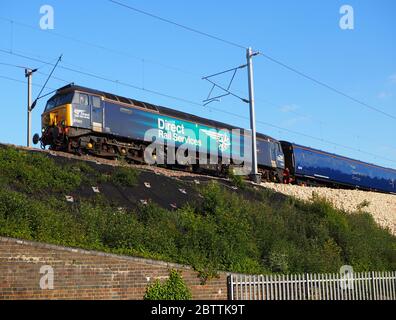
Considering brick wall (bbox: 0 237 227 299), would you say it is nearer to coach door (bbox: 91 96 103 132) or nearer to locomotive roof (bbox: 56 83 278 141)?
coach door (bbox: 91 96 103 132)

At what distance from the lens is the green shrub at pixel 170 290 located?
38.9ft

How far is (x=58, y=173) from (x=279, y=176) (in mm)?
22061

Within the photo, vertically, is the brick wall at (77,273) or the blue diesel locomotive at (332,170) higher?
the blue diesel locomotive at (332,170)

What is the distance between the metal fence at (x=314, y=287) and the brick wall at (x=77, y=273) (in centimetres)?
86

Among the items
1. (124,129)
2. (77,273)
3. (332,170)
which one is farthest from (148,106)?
(332,170)

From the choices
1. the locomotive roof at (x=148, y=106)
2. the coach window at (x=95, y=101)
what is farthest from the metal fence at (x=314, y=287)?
the locomotive roof at (x=148, y=106)

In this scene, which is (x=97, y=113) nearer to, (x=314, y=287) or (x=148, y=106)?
(x=148, y=106)

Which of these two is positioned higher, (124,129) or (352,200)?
(124,129)

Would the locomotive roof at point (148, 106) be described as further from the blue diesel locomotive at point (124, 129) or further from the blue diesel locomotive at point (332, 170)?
the blue diesel locomotive at point (332, 170)

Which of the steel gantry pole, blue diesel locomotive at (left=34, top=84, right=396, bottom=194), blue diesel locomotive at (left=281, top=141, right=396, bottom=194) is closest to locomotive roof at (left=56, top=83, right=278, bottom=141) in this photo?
blue diesel locomotive at (left=34, top=84, right=396, bottom=194)

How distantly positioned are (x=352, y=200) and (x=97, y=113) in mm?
17032

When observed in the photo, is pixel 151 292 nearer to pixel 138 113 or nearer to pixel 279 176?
pixel 138 113

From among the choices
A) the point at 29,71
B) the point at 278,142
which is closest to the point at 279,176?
→ the point at 278,142

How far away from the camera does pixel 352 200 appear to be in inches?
1271
